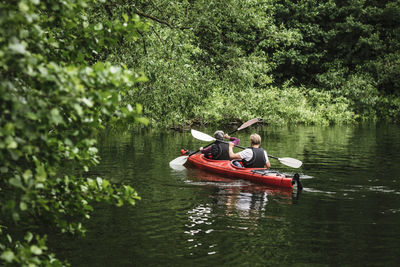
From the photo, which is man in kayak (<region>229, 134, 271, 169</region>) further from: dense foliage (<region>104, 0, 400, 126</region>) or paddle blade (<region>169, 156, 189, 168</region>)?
paddle blade (<region>169, 156, 189, 168</region>)

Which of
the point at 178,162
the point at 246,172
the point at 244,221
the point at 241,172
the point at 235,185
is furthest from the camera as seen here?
the point at 178,162

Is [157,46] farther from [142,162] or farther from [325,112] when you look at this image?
[325,112]

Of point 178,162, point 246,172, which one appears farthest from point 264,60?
point 246,172

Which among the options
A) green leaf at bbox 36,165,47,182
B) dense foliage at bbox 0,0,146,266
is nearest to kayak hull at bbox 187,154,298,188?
dense foliage at bbox 0,0,146,266

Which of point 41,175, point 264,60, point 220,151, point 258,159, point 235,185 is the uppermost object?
point 264,60

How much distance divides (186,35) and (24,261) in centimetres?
837

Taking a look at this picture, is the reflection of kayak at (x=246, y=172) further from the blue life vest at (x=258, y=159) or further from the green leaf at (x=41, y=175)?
the green leaf at (x=41, y=175)

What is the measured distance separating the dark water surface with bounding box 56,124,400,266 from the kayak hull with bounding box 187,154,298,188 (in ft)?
0.68

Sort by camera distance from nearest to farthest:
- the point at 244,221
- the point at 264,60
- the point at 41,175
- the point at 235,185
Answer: the point at 41,175 → the point at 244,221 → the point at 235,185 → the point at 264,60

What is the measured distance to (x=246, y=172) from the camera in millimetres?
11484

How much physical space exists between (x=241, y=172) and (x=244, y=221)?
13.1 ft

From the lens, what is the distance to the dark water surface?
19.5 ft

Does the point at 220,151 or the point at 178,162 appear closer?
the point at 220,151

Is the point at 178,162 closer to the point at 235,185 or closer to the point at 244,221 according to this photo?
the point at 235,185
